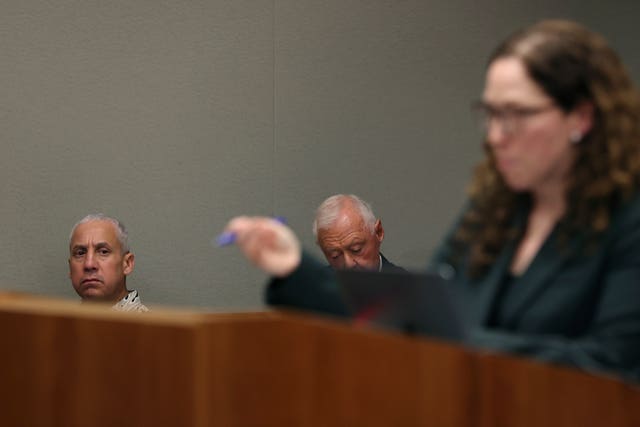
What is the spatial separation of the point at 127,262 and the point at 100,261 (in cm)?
15

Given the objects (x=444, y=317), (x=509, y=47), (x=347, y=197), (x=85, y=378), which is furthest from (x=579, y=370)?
(x=347, y=197)

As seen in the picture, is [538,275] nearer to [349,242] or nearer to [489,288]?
[489,288]

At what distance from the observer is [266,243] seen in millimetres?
2180

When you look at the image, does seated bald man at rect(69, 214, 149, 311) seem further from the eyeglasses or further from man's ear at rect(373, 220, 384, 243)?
the eyeglasses

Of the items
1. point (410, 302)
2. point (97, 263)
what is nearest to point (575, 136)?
point (410, 302)

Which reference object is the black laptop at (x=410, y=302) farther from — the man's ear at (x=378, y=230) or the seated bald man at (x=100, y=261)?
the man's ear at (x=378, y=230)

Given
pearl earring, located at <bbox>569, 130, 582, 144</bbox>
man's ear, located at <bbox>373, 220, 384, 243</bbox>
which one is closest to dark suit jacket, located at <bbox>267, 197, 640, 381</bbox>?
pearl earring, located at <bbox>569, 130, 582, 144</bbox>

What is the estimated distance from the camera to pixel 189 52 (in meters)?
5.65

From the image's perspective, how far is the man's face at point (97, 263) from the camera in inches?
201

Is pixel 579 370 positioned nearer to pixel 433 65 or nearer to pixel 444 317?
pixel 444 317

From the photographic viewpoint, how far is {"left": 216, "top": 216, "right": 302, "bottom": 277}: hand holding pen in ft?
7.05

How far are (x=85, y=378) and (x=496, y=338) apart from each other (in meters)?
0.67

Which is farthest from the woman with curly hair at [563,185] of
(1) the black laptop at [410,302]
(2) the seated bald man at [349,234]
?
(2) the seated bald man at [349,234]

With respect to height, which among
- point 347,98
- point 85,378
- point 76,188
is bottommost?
point 85,378
